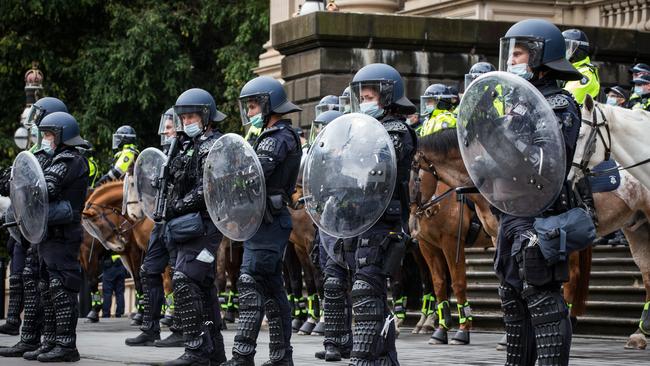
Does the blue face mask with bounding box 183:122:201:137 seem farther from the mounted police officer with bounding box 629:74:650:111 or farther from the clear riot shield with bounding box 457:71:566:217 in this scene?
the mounted police officer with bounding box 629:74:650:111

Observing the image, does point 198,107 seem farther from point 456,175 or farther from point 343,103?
point 343,103

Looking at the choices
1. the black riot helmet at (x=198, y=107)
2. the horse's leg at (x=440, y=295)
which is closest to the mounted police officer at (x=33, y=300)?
the black riot helmet at (x=198, y=107)

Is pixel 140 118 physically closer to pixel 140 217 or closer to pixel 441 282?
pixel 140 217

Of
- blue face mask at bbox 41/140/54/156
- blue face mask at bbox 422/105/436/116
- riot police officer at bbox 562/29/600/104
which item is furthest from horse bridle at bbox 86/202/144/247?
riot police officer at bbox 562/29/600/104

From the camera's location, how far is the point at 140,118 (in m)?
35.5

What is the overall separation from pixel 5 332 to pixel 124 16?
760 inches

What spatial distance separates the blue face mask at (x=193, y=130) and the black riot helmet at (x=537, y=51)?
3784 millimetres

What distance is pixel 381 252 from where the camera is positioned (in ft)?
31.5

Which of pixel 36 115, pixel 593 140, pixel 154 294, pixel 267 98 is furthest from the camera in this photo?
pixel 154 294

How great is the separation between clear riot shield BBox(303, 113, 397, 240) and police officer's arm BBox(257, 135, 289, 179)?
85cm

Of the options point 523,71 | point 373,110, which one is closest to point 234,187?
point 373,110

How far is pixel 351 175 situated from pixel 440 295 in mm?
5776

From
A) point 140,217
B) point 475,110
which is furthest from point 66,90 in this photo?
point 475,110

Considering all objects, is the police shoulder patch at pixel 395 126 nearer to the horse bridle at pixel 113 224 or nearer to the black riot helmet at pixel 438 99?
the black riot helmet at pixel 438 99
